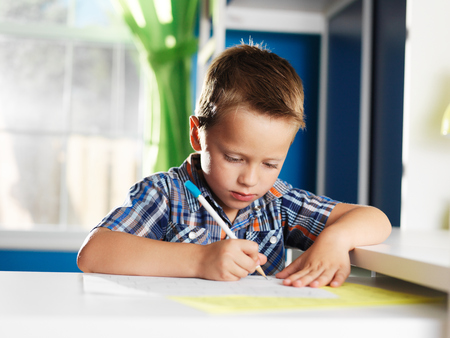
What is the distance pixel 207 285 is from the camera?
0.61 metres

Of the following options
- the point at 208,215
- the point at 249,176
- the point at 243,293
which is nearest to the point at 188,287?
the point at 243,293

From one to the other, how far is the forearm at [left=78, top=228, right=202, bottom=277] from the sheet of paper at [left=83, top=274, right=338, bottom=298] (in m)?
0.03

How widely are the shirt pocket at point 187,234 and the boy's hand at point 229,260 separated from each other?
0.86ft

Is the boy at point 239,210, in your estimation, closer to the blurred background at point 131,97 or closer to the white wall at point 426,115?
the white wall at point 426,115

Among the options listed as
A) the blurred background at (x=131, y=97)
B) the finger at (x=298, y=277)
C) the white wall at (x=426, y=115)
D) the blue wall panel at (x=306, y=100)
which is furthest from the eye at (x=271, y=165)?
the blue wall panel at (x=306, y=100)

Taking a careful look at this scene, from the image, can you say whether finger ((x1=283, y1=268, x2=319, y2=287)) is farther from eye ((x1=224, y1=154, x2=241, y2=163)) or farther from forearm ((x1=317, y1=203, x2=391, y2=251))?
eye ((x1=224, y1=154, x2=241, y2=163))

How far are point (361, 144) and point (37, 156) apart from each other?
165 centimetres

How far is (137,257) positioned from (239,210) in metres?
0.37

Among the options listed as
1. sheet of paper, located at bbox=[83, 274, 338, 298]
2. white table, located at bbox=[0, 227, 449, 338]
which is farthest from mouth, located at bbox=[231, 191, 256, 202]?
white table, located at bbox=[0, 227, 449, 338]

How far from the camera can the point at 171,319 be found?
0.41 meters

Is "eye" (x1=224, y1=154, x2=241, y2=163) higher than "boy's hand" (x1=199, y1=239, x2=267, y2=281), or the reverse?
"eye" (x1=224, y1=154, x2=241, y2=163)

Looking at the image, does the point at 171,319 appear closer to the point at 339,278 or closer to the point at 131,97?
the point at 339,278

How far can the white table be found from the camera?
398 millimetres

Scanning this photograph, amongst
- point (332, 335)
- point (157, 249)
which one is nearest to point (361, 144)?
Answer: point (157, 249)
